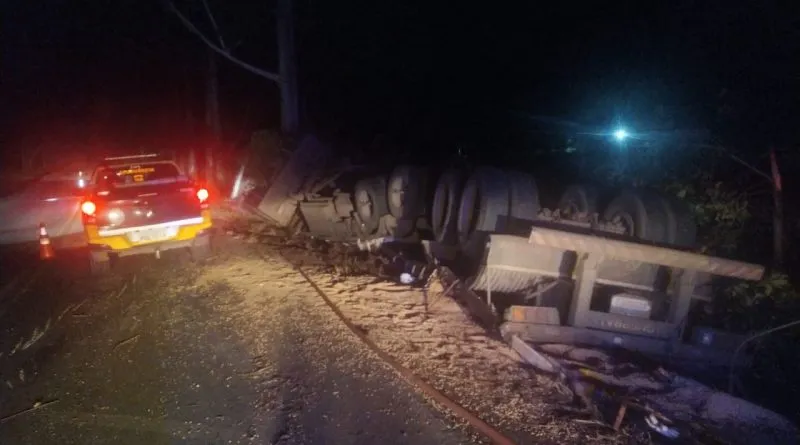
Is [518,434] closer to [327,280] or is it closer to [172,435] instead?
[172,435]

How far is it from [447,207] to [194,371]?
5.16 m

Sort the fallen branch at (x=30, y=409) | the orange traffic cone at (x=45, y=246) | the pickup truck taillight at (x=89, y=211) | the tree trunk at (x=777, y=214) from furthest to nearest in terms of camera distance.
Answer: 1. the orange traffic cone at (x=45, y=246)
2. the pickup truck taillight at (x=89, y=211)
3. the tree trunk at (x=777, y=214)
4. the fallen branch at (x=30, y=409)

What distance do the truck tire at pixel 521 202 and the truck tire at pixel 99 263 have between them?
5.66 m

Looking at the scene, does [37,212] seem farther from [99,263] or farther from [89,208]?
[89,208]

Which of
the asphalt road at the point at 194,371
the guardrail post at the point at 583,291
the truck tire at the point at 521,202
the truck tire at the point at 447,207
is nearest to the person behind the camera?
the asphalt road at the point at 194,371

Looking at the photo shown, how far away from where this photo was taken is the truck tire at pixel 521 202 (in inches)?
291

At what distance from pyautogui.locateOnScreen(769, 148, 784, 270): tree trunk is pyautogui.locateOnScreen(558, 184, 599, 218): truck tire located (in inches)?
84.3

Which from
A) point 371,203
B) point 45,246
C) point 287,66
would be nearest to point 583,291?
point 371,203

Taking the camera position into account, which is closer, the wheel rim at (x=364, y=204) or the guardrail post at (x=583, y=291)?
the guardrail post at (x=583, y=291)

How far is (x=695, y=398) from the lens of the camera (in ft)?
17.2

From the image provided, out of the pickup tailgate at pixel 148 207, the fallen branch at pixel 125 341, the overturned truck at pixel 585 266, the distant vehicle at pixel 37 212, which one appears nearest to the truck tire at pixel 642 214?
the overturned truck at pixel 585 266

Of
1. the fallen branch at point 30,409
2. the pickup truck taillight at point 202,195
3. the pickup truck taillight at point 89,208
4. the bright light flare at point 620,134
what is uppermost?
the bright light flare at point 620,134

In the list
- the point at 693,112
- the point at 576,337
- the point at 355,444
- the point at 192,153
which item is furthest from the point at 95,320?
the point at 192,153

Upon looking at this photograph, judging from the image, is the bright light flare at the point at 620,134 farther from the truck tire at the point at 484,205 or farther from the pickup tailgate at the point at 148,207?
the pickup tailgate at the point at 148,207
